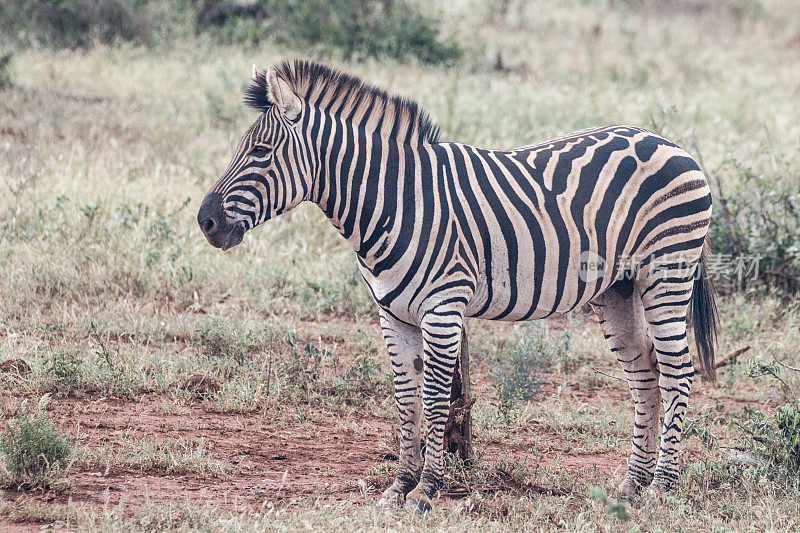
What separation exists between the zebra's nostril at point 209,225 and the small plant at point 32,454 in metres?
1.38

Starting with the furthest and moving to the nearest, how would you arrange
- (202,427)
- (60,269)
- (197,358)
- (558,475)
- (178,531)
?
(60,269), (197,358), (202,427), (558,475), (178,531)

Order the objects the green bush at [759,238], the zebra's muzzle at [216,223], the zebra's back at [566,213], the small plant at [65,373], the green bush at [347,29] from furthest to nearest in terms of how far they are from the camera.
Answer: the green bush at [347,29] → the green bush at [759,238] → the small plant at [65,373] → the zebra's back at [566,213] → the zebra's muzzle at [216,223]

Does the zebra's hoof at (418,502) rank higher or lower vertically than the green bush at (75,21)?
lower

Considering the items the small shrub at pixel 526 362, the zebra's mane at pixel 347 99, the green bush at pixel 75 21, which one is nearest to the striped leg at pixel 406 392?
the zebra's mane at pixel 347 99

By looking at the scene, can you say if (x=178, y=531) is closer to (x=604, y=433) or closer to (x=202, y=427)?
(x=202, y=427)

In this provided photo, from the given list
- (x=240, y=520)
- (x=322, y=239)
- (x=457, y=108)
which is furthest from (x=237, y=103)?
(x=240, y=520)

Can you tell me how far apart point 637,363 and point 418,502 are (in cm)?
165

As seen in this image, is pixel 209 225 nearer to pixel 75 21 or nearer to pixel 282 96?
pixel 282 96

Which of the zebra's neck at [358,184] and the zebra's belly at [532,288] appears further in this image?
the zebra's belly at [532,288]

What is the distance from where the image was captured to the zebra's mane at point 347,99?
14.8ft

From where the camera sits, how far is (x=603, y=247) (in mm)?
4855

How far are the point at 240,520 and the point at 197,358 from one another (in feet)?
8.25

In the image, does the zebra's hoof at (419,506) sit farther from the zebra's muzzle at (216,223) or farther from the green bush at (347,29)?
the green bush at (347,29)

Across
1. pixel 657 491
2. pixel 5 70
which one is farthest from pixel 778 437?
pixel 5 70
